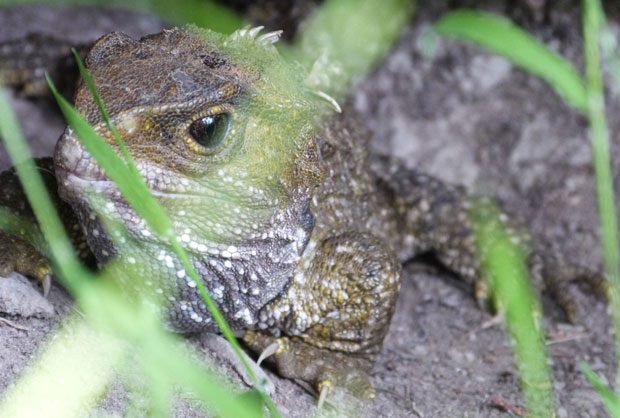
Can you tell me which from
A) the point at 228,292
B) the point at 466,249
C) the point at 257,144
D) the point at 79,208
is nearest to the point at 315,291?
the point at 228,292

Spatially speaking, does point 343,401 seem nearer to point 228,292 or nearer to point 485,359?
point 228,292

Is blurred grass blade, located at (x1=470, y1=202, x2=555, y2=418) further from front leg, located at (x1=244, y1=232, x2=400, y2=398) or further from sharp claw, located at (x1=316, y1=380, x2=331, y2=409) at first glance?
sharp claw, located at (x1=316, y1=380, x2=331, y2=409)

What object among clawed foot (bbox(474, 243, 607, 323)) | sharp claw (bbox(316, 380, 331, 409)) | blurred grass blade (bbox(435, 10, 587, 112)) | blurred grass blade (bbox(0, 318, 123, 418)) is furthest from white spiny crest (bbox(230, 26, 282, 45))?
clawed foot (bbox(474, 243, 607, 323))

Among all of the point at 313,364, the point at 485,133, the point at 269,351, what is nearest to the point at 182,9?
the point at 269,351

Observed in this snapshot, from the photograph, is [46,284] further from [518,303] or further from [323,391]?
[518,303]

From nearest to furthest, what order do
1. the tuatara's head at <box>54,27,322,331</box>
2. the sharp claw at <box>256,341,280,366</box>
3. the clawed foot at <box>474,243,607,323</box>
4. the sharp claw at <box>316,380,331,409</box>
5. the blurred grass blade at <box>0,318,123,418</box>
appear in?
the blurred grass blade at <box>0,318,123,418</box>
the tuatara's head at <box>54,27,322,331</box>
the sharp claw at <box>316,380,331,409</box>
the sharp claw at <box>256,341,280,366</box>
the clawed foot at <box>474,243,607,323</box>
